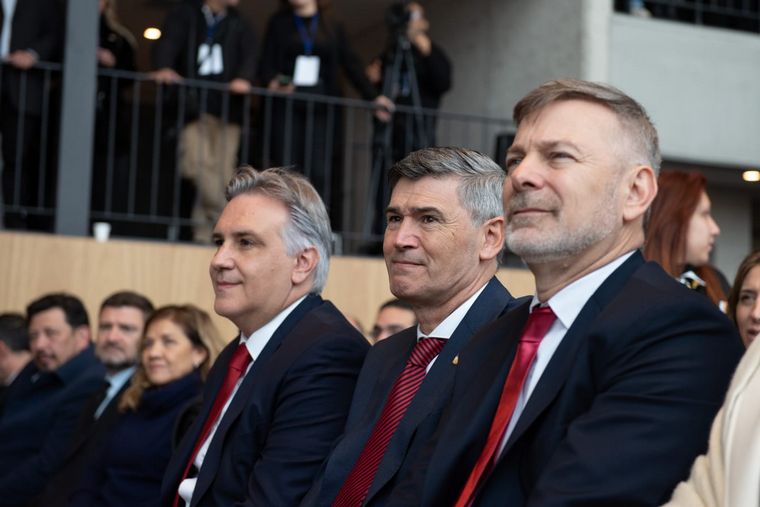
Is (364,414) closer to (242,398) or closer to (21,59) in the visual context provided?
(242,398)

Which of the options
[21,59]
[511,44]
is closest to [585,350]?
[21,59]

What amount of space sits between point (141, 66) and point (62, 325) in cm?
814

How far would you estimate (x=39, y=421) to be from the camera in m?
7.31

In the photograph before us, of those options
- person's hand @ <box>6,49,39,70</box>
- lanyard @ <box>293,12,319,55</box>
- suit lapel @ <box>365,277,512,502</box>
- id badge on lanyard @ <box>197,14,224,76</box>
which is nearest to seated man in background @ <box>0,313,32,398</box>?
person's hand @ <box>6,49,39,70</box>

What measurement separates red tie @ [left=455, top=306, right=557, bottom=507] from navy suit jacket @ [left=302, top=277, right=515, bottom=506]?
23.0 inches

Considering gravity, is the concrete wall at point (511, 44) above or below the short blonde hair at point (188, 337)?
above


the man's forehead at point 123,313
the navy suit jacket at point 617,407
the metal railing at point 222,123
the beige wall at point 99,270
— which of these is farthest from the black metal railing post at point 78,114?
the navy suit jacket at point 617,407

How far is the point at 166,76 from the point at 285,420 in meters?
6.07

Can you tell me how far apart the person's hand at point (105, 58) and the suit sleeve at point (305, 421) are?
6325mm

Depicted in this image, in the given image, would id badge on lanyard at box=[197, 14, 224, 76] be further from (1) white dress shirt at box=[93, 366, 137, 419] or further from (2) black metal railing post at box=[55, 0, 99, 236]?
(1) white dress shirt at box=[93, 366, 137, 419]

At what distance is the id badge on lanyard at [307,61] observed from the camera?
33.0 feet

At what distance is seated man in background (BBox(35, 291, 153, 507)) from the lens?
6.33 m

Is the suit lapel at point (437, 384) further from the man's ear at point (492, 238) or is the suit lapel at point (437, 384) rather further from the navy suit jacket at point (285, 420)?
the navy suit jacket at point (285, 420)

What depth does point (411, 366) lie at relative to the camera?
3980 mm
